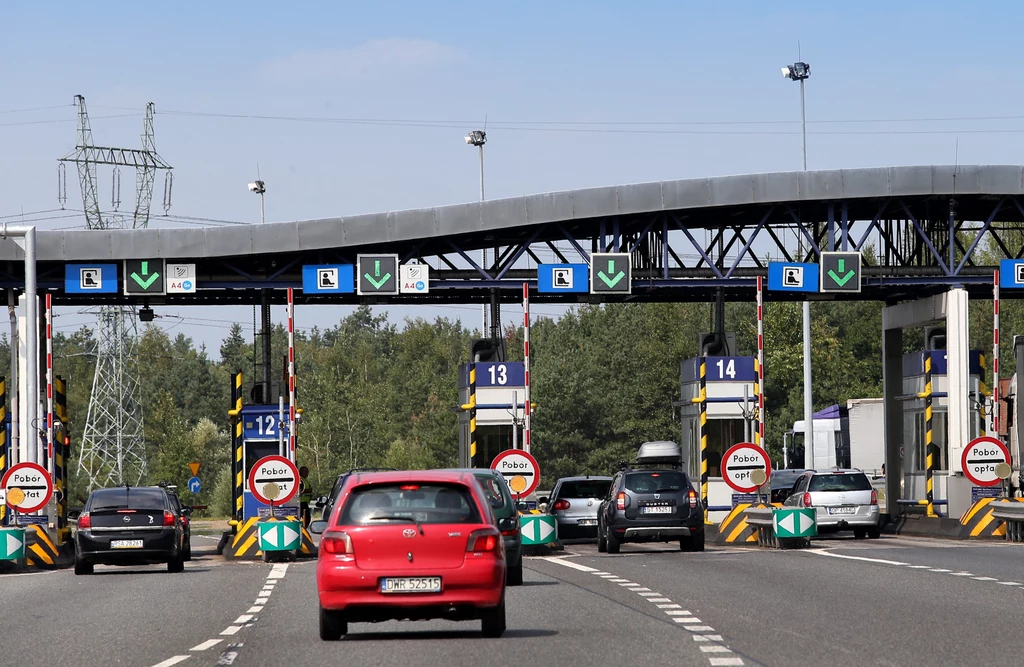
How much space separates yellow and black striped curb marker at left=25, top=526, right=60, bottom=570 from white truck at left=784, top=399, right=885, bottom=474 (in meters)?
38.2

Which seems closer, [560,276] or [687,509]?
[687,509]

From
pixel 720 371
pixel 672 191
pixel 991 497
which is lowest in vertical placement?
pixel 991 497

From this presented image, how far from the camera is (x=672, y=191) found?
3997 cm

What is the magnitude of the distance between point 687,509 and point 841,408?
40665 millimetres

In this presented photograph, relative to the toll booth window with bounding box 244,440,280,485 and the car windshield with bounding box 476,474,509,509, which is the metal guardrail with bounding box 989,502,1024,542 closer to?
the car windshield with bounding box 476,474,509,509

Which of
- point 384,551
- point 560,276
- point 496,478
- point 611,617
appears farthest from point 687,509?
point 384,551

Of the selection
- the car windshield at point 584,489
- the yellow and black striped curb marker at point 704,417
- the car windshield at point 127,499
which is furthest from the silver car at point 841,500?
the car windshield at point 127,499

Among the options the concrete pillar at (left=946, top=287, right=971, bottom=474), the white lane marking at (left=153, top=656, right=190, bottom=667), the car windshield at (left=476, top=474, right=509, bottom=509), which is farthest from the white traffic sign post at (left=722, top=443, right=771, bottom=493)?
the white lane marking at (left=153, top=656, right=190, bottom=667)

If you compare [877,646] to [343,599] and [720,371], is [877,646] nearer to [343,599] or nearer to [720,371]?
[343,599]

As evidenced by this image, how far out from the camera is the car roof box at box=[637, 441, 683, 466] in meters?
55.0

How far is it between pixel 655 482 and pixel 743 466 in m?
2.10

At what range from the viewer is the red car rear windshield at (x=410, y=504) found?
1452 centimetres

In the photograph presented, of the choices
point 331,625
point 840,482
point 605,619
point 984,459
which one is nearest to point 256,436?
point 840,482

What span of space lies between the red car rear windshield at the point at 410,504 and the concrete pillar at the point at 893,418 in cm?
3166
